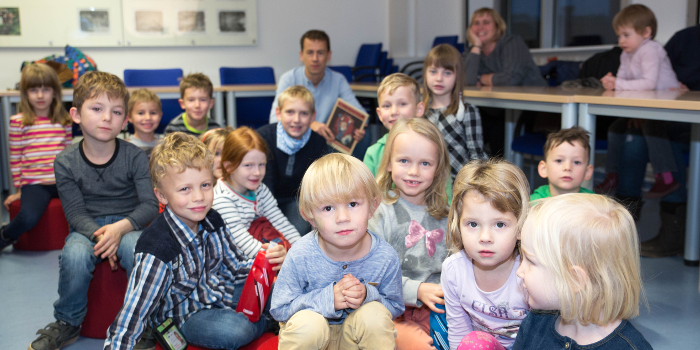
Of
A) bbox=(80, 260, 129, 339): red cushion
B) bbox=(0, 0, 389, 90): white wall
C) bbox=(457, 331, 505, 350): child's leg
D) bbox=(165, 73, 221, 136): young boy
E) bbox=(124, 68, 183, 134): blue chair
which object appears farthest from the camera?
bbox=(0, 0, 389, 90): white wall

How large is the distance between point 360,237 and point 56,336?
124 cm

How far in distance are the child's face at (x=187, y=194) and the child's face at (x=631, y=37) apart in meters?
2.64

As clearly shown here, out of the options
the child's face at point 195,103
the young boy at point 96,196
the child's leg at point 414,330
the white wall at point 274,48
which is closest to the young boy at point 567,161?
the child's leg at point 414,330

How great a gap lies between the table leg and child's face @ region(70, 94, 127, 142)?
2.72 meters

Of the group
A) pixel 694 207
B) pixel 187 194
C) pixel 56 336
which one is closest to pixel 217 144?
pixel 187 194

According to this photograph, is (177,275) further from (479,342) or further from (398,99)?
(398,99)

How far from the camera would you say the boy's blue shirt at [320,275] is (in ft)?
4.94

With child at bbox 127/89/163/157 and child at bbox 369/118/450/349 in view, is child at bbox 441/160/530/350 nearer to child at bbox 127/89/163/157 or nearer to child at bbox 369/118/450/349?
child at bbox 369/118/450/349

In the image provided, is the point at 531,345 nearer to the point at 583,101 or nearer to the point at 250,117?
the point at 583,101

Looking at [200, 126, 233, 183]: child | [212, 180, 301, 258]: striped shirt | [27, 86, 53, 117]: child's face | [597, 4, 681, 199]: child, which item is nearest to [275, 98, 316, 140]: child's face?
[200, 126, 233, 183]: child

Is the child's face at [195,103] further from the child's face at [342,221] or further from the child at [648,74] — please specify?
the child at [648,74]

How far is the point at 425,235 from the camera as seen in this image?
1.81m

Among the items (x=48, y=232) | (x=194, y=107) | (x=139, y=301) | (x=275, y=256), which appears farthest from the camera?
(x=194, y=107)

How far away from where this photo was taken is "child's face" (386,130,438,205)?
1.79m
